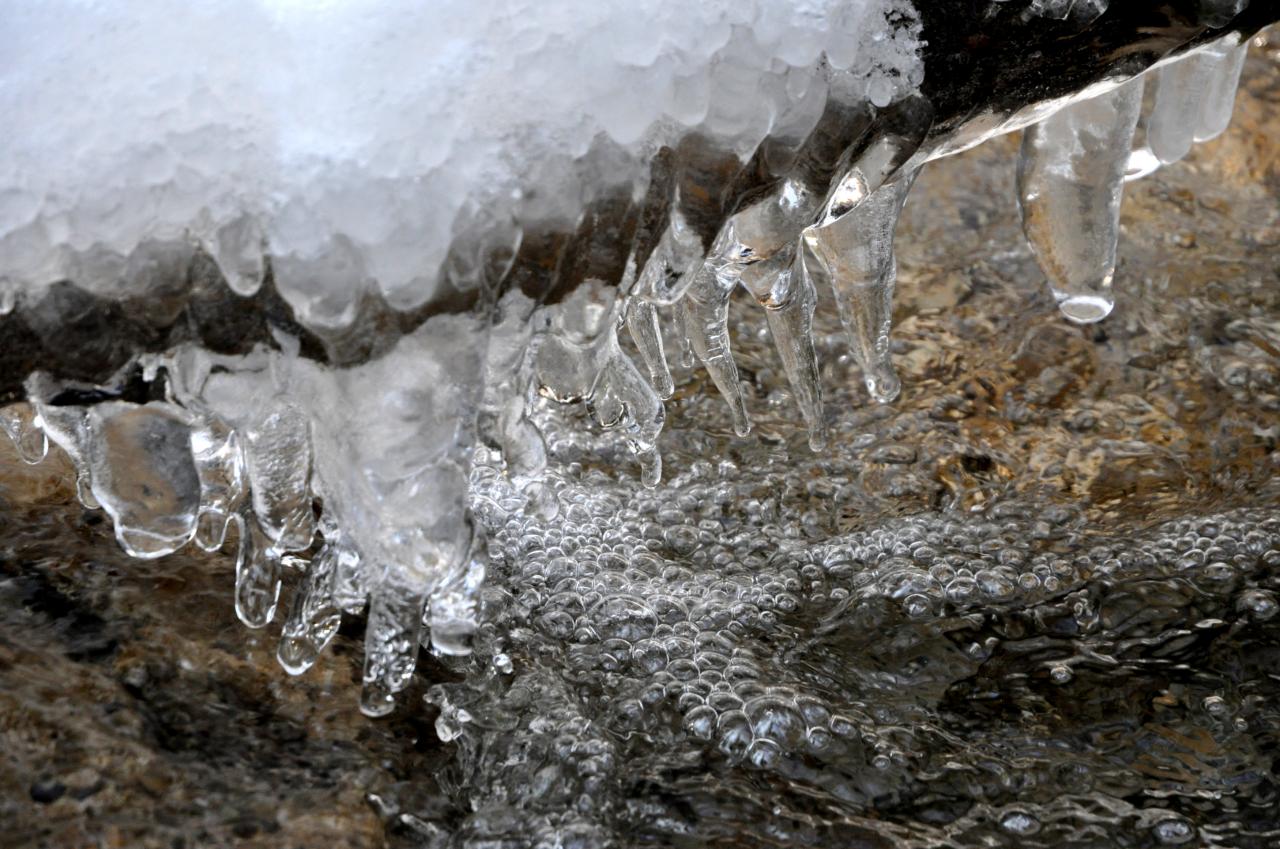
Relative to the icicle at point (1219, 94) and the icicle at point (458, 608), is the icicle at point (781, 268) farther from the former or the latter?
the icicle at point (1219, 94)

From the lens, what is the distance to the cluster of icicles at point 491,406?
1397mm

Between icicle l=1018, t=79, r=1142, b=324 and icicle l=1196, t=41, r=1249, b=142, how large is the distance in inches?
4.4

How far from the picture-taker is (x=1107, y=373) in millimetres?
2533

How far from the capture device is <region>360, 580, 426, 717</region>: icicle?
1.42 m

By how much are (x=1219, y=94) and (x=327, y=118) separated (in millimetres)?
1144

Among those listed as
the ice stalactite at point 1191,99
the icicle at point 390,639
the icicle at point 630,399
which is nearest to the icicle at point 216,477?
the icicle at point 390,639

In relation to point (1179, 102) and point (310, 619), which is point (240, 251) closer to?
point (310, 619)

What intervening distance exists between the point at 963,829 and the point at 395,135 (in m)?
0.85

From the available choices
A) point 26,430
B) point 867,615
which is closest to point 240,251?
point 26,430

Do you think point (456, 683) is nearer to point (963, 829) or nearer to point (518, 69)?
point (963, 829)

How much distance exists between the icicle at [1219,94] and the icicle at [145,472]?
4.15 feet

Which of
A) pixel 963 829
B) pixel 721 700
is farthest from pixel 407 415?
pixel 963 829

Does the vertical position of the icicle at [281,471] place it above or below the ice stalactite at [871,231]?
below

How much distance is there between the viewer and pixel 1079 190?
5.93 feet
